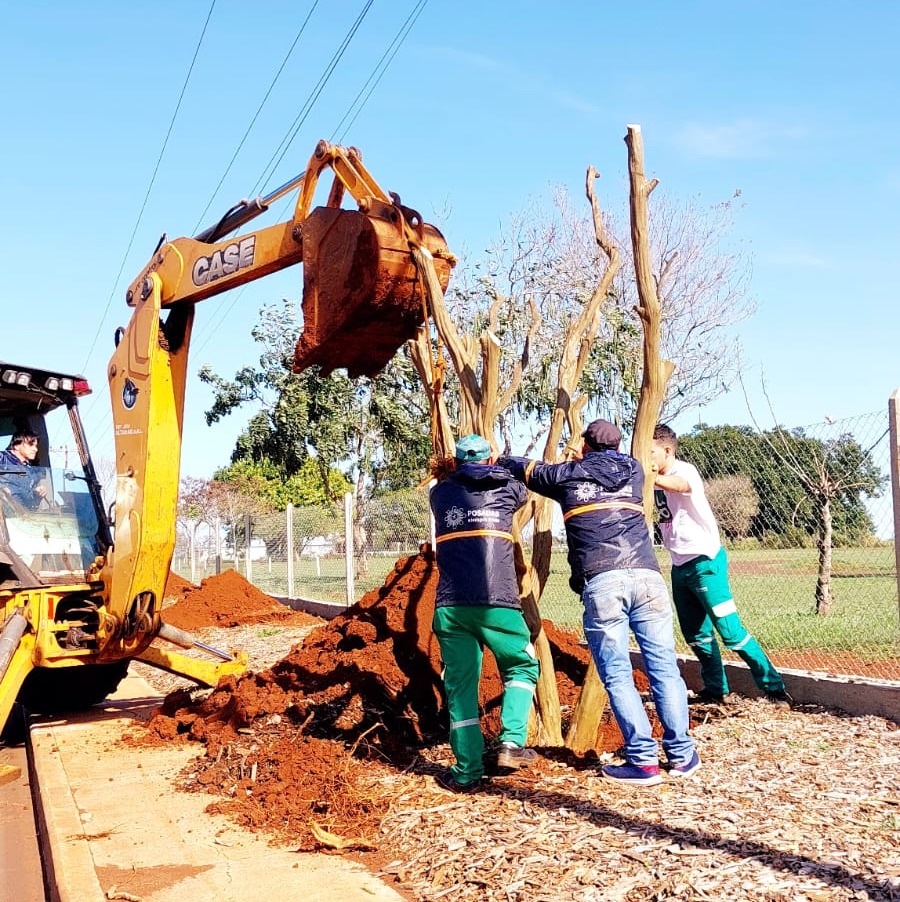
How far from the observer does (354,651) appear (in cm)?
707

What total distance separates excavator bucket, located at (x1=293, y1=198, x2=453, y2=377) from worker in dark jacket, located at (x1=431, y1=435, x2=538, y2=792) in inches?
31.5

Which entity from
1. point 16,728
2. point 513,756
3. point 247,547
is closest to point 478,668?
point 513,756

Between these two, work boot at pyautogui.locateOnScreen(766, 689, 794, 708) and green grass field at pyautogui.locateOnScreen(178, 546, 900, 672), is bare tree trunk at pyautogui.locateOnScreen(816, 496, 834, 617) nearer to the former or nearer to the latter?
green grass field at pyautogui.locateOnScreen(178, 546, 900, 672)

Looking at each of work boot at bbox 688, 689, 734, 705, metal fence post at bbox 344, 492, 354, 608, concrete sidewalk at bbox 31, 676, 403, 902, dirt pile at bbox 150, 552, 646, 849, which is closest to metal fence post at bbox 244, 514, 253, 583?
metal fence post at bbox 344, 492, 354, 608

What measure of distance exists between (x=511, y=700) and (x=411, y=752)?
1.09 metres

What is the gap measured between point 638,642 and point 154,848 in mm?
2665

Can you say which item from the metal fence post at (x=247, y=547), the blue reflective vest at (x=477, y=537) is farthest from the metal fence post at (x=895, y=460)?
the metal fence post at (x=247, y=547)

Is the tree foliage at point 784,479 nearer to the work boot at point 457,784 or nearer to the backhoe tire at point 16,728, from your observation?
the work boot at point 457,784

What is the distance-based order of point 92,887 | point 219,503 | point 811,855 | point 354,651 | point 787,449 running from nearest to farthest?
point 811,855 → point 92,887 → point 354,651 → point 787,449 → point 219,503

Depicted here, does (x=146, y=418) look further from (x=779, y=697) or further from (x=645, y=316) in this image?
(x=779, y=697)

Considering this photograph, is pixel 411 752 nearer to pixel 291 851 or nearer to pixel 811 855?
pixel 291 851

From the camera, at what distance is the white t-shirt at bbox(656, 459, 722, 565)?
643cm

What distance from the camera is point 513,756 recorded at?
5160 millimetres

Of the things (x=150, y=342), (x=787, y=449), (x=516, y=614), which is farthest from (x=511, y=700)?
(x=787, y=449)
